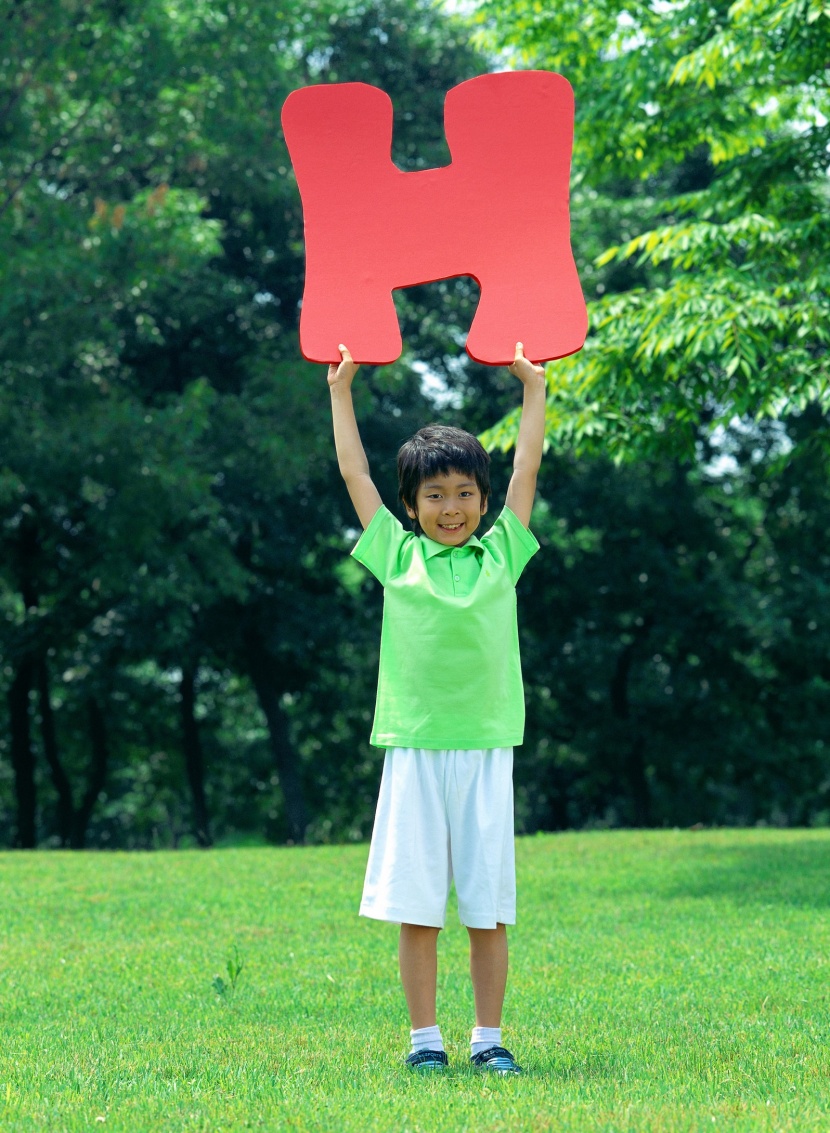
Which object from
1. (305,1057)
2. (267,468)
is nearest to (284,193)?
(267,468)

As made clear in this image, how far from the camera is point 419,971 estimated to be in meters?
3.92

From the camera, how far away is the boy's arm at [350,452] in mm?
4141

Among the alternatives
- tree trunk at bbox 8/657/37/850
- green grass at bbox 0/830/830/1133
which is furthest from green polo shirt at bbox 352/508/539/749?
tree trunk at bbox 8/657/37/850

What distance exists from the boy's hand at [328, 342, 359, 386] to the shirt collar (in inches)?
22.3

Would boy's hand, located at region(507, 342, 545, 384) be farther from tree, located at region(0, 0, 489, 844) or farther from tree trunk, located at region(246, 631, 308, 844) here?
tree trunk, located at region(246, 631, 308, 844)

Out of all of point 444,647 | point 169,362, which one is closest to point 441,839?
point 444,647

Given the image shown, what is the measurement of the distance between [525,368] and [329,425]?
46.5 ft

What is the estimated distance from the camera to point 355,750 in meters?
26.6

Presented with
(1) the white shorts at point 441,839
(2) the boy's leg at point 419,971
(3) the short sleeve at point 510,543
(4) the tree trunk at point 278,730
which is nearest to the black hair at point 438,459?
(3) the short sleeve at point 510,543

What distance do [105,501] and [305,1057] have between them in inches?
581

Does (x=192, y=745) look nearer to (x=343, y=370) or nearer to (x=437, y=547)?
(x=343, y=370)

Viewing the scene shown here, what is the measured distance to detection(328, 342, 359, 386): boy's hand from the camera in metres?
4.22

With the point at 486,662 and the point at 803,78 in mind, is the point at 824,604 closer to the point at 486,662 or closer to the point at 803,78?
the point at 803,78

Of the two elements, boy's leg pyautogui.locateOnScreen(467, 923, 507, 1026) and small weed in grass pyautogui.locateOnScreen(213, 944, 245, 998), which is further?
small weed in grass pyautogui.locateOnScreen(213, 944, 245, 998)
